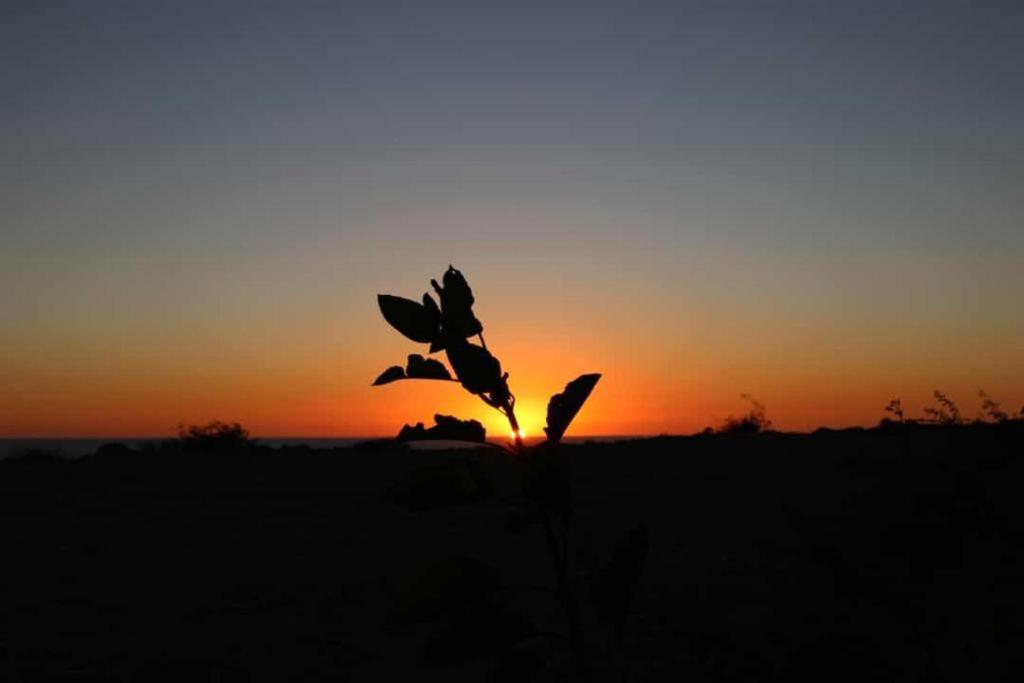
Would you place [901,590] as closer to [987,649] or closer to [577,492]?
[987,649]

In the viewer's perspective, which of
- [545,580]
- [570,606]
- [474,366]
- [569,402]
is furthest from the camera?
[545,580]

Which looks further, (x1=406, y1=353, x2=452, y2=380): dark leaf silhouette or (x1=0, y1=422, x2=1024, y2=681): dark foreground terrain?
(x1=0, y1=422, x2=1024, y2=681): dark foreground terrain

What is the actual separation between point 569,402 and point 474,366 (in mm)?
256

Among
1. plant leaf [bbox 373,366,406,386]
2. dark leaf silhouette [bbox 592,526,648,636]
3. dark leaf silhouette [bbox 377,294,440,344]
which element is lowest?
dark leaf silhouette [bbox 592,526,648,636]

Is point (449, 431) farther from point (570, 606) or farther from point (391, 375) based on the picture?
point (570, 606)

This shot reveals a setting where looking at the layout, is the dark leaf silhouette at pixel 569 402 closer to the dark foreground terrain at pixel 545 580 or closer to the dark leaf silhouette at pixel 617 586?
the dark foreground terrain at pixel 545 580

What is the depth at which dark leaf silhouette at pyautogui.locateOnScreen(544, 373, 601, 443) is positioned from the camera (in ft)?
6.91

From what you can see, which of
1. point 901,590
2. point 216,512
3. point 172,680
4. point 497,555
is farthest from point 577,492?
point 172,680

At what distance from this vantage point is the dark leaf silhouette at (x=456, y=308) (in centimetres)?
204

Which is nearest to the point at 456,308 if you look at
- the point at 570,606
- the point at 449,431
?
the point at 449,431

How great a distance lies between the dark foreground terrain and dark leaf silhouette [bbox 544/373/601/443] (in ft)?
0.70

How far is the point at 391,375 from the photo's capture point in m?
2.00

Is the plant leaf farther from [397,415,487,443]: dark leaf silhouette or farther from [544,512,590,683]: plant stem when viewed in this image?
[544,512,590,683]: plant stem

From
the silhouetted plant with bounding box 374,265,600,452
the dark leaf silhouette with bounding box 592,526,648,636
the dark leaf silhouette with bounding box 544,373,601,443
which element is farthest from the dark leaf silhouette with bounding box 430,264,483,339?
the dark leaf silhouette with bounding box 592,526,648,636
